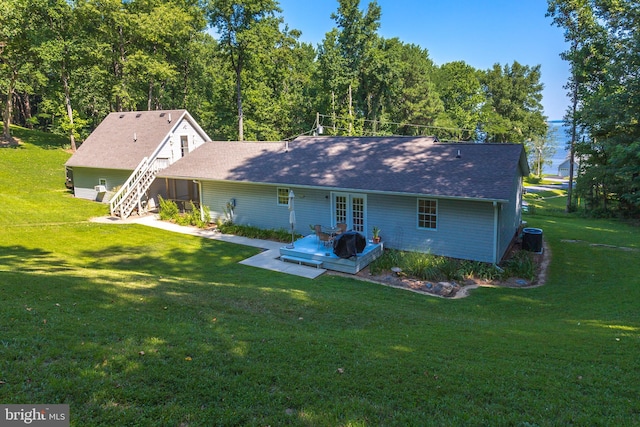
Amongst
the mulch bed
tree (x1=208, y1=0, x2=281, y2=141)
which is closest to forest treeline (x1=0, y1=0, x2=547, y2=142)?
tree (x1=208, y1=0, x2=281, y2=141)

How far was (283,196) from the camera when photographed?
17250mm

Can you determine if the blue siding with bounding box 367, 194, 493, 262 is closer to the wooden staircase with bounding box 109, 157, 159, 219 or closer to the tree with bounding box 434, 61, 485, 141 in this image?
the wooden staircase with bounding box 109, 157, 159, 219

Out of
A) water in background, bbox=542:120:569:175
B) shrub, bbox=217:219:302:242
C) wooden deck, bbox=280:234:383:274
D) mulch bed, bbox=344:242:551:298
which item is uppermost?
water in background, bbox=542:120:569:175

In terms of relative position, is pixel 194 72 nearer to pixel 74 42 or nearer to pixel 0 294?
pixel 74 42

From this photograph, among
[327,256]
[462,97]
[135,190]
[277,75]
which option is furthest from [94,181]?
[462,97]

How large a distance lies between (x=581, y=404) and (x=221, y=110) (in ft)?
135

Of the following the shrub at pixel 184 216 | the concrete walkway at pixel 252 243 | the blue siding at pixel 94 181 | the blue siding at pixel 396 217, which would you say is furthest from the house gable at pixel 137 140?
the blue siding at pixel 396 217

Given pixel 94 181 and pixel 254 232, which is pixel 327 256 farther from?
pixel 94 181

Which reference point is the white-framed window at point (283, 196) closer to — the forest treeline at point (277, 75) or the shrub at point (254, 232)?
the shrub at point (254, 232)

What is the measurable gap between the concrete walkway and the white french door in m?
2.70

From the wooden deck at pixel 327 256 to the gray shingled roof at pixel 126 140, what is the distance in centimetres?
1296

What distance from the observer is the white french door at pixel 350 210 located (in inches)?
606

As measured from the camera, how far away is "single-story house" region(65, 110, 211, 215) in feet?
71.8

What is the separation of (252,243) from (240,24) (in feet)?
87.1
